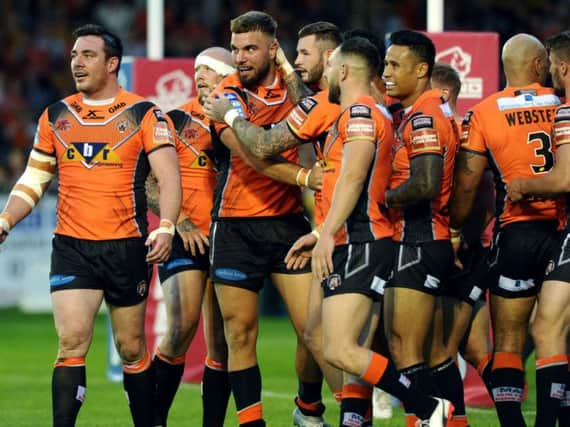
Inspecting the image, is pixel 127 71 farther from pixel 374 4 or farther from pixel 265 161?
pixel 374 4

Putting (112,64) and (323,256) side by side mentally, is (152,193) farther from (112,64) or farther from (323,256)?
(323,256)

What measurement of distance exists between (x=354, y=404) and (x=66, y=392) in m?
1.66

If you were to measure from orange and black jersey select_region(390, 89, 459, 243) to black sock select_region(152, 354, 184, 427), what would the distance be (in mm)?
2025

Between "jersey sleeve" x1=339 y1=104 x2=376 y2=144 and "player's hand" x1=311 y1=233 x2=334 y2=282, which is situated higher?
"jersey sleeve" x1=339 y1=104 x2=376 y2=144

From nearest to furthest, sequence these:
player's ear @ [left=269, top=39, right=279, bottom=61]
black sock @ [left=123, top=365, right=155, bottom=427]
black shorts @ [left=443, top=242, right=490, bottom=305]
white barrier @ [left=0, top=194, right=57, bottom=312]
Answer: black sock @ [left=123, top=365, right=155, bottom=427]
player's ear @ [left=269, top=39, right=279, bottom=61]
black shorts @ [left=443, top=242, right=490, bottom=305]
white barrier @ [left=0, top=194, right=57, bottom=312]

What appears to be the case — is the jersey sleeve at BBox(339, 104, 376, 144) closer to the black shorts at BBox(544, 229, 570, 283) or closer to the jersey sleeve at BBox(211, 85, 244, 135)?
the jersey sleeve at BBox(211, 85, 244, 135)

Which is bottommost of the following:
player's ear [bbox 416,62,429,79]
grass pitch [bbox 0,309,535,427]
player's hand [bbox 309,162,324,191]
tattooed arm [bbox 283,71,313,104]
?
grass pitch [bbox 0,309,535,427]

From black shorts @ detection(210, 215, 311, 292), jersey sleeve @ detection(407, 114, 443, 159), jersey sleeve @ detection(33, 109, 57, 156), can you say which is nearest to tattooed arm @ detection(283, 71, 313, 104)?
black shorts @ detection(210, 215, 311, 292)

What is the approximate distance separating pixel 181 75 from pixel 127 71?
51cm

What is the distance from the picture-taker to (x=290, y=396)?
39.0ft

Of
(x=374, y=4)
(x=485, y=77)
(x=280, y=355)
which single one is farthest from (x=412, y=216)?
(x=374, y=4)

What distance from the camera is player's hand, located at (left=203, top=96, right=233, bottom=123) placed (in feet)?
27.9

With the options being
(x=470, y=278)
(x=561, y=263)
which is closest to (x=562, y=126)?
(x=561, y=263)

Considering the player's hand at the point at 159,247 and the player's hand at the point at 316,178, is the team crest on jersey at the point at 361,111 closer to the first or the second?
the player's hand at the point at 316,178
